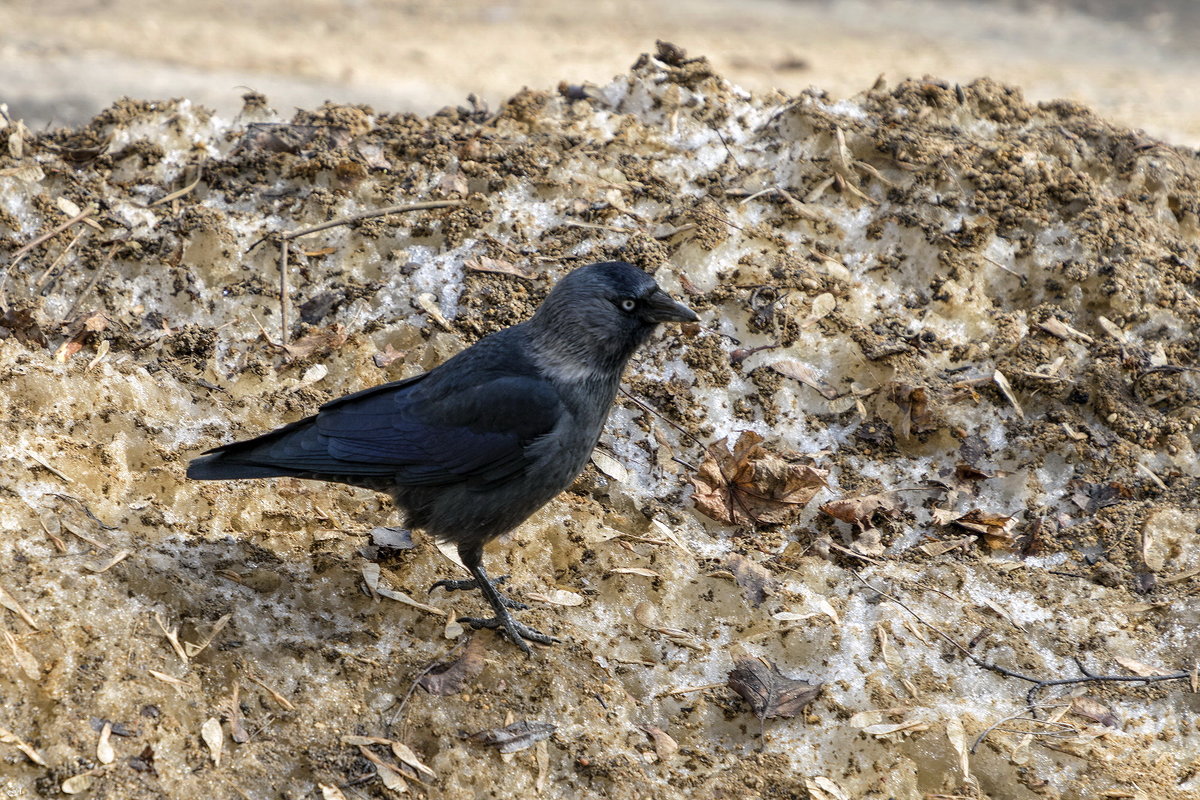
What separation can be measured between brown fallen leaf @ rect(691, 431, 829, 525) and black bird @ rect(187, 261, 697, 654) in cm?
70

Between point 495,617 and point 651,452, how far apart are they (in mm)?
1145

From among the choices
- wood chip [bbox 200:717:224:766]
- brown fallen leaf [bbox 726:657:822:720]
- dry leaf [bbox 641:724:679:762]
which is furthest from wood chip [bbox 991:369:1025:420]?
wood chip [bbox 200:717:224:766]

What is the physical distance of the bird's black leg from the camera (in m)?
3.86

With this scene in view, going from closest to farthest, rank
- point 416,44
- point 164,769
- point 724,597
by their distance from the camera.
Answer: point 164,769, point 724,597, point 416,44

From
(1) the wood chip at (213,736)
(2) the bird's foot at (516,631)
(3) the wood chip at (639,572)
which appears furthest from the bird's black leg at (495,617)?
(1) the wood chip at (213,736)

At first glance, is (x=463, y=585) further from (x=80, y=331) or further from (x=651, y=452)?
(x=80, y=331)

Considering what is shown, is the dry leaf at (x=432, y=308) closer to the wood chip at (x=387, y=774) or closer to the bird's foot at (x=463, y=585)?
the bird's foot at (x=463, y=585)

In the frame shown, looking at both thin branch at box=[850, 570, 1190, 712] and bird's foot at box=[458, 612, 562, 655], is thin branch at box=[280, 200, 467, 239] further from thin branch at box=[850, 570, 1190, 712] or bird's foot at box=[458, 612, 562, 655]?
thin branch at box=[850, 570, 1190, 712]

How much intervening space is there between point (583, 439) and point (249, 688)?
1.49m

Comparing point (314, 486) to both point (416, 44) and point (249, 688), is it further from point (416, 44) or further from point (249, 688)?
point (416, 44)

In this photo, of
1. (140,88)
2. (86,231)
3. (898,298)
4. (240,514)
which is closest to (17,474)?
(240,514)

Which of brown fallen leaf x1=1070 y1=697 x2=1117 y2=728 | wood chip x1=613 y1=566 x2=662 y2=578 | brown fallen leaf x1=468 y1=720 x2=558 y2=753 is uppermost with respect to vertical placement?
brown fallen leaf x1=1070 y1=697 x2=1117 y2=728

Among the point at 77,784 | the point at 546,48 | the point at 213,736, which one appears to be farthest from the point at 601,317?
the point at 546,48

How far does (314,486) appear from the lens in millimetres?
4551
